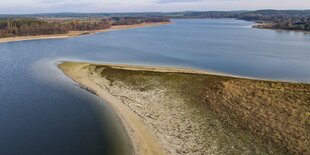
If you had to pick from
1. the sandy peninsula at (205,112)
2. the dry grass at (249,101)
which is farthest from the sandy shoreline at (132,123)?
the dry grass at (249,101)

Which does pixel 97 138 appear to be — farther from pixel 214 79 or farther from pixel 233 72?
pixel 233 72

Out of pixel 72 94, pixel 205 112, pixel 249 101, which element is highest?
pixel 249 101

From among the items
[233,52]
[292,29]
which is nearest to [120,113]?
[233,52]

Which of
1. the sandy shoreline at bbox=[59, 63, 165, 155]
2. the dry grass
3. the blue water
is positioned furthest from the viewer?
the blue water

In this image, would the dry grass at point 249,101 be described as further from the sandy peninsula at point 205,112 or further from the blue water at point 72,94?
the blue water at point 72,94

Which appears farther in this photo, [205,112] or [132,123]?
[205,112]

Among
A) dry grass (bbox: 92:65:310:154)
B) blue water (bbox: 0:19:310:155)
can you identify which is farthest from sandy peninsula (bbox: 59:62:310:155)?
blue water (bbox: 0:19:310:155)

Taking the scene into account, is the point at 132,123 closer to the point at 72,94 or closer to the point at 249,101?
the point at 249,101

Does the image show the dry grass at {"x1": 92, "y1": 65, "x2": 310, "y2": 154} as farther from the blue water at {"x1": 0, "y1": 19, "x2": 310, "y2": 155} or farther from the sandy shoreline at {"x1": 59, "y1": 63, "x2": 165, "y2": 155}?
the blue water at {"x1": 0, "y1": 19, "x2": 310, "y2": 155}

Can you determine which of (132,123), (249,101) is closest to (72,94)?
(132,123)
